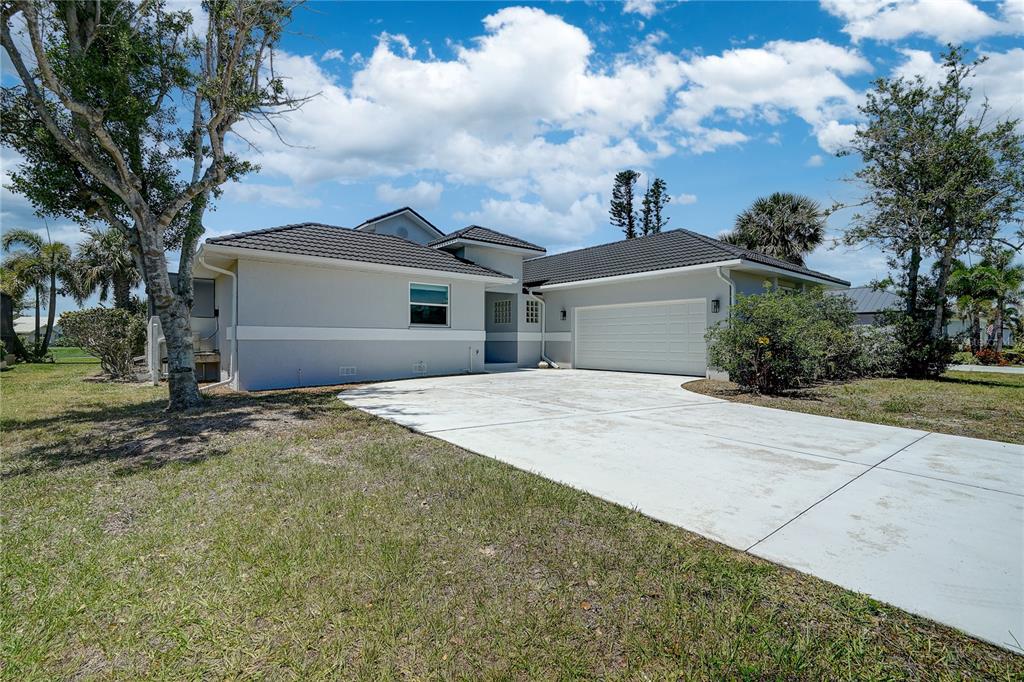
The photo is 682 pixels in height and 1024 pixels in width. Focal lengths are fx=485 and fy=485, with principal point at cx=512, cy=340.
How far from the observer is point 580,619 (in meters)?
2.30

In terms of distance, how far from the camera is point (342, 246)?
41.8ft

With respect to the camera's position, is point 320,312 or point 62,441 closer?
point 62,441

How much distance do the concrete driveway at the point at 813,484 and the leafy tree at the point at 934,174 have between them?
9.89 metres

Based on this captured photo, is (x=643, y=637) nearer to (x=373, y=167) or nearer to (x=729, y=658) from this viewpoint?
(x=729, y=658)

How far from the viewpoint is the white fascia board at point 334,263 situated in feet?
34.7

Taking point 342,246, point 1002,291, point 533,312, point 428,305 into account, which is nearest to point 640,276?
point 533,312

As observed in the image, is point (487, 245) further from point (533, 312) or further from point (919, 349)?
point (919, 349)

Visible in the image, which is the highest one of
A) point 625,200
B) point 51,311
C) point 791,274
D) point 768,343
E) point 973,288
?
point 625,200

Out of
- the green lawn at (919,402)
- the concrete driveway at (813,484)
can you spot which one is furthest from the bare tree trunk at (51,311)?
the green lawn at (919,402)

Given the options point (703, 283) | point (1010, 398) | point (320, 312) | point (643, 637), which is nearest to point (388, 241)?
point (320, 312)

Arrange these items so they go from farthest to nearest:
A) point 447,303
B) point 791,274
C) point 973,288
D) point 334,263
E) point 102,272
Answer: point 102,272 → point 973,288 → point 791,274 → point 447,303 → point 334,263

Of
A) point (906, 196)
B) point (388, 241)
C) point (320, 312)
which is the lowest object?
point (320, 312)

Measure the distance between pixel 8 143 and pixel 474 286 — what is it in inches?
412

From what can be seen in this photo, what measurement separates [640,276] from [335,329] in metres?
8.94
